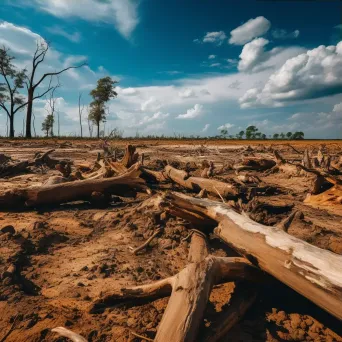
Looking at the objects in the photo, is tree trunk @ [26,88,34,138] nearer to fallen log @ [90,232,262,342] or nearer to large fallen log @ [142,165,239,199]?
large fallen log @ [142,165,239,199]

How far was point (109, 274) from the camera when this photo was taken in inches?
109

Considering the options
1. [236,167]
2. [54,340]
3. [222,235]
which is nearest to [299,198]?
[236,167]

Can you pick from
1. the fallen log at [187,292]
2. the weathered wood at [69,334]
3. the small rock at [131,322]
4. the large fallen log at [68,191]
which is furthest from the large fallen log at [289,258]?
the large fallen log at [68,191]

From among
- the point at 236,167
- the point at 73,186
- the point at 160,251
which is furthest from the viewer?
the point at 236,167

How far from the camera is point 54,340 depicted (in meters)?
1.93

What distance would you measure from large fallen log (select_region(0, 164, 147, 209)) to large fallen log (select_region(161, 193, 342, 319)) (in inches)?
99.5

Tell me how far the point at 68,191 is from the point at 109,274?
2467 mm

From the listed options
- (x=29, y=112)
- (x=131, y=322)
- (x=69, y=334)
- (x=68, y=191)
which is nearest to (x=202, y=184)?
(x=68, y=191)

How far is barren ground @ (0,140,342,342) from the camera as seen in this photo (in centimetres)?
204

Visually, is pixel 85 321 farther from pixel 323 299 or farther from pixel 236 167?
pixel 236 167

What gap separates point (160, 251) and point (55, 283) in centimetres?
109

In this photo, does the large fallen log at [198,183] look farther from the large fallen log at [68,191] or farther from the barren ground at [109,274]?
the large fallen log at [68,191]

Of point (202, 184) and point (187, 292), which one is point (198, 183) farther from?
point (187, 292)

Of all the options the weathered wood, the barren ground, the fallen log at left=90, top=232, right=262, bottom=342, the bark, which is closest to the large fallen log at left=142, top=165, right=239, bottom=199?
the bark
